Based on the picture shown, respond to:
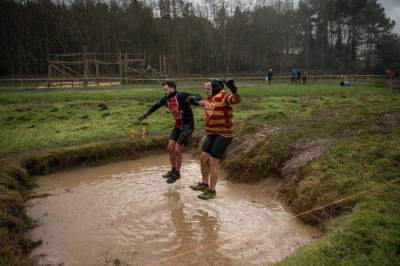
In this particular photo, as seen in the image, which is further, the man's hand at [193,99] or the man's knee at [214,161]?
the man's hand at [193,99]

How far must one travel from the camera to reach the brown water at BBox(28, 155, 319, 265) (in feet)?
20.0

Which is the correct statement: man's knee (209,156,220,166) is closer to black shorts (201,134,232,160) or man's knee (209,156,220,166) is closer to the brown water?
black shorts (201,134,232,160)

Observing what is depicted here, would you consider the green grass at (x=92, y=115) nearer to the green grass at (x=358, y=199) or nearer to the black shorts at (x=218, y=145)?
the green grass at (x=358, y=199)

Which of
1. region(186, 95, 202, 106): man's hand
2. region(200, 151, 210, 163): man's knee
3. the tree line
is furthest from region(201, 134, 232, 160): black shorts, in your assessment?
the tree line

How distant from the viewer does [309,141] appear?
1038cm

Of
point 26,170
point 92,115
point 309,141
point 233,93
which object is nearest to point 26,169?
point 26,170

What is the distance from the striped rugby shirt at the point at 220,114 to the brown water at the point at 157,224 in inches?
70.1

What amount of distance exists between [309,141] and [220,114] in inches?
152

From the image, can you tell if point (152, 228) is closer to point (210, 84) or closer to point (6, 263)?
point (6, 263)

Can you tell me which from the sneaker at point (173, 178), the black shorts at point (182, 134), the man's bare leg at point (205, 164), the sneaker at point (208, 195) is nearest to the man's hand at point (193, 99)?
the black shorts at point (182, 134)

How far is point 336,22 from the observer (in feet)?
208

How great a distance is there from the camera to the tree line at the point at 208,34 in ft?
169

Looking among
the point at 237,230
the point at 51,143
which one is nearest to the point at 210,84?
the point at 237,230

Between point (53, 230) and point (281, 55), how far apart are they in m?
64.6
